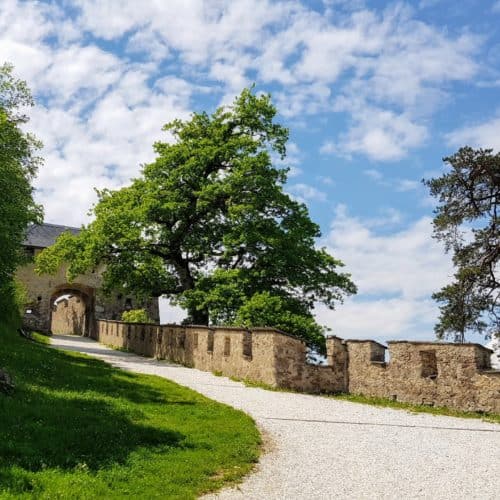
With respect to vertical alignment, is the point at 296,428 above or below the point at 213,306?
below

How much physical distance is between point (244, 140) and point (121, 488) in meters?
24.7

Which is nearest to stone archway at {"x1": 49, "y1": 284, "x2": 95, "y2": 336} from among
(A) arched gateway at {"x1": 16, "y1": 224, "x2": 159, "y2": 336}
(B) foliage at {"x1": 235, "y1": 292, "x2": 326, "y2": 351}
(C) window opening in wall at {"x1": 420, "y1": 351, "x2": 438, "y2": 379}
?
(A) arched gateway at {"x1": 16, "y1": 224, "x2": 159, "y2": 336}

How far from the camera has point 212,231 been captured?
99.0 feet

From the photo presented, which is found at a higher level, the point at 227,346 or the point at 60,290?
the point at 60,290

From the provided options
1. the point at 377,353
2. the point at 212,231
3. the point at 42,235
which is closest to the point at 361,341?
the point at 377,353

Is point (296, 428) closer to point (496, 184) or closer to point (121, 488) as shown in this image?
point (121, 488)

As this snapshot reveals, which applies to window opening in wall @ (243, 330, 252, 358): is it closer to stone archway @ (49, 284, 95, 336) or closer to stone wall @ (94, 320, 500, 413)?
stone wall @ (94, 320, 500, 413)

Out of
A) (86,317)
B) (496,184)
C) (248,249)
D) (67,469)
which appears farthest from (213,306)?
(86,317)

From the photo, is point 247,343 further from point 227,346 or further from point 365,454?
point 365,454

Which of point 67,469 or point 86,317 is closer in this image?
point 67,469

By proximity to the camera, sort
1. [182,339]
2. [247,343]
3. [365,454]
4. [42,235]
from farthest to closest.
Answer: [42,235] → [182,339] → [247,343] → [365,454]

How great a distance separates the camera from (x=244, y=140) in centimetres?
3000

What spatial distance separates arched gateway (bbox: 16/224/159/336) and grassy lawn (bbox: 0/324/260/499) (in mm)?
35575

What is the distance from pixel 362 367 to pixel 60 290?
42.6m
